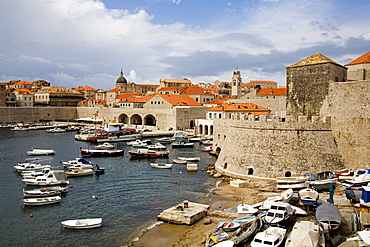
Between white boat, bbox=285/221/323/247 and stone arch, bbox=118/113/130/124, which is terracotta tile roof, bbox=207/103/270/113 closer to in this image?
white boat, bbox=285/221/323/247

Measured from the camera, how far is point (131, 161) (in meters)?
34.7

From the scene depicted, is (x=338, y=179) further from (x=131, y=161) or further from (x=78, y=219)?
(x=131, y=161)

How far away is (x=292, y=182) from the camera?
20.6 meters

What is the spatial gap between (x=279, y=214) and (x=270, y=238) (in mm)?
2218

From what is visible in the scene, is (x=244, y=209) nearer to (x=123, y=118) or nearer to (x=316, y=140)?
(x=316, y=140)

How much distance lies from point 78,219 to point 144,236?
14.5 feet

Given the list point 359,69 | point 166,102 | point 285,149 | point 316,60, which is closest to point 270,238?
point 285,149

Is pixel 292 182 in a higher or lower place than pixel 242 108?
lower

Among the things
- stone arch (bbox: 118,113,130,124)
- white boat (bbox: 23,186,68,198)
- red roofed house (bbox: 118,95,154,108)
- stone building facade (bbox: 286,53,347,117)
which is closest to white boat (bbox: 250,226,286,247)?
stone building facade (bbox: 286,53,347,117)

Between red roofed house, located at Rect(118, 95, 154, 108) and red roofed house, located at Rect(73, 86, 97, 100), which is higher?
red roofed house, located at Rect(73, 86, 97, 100)

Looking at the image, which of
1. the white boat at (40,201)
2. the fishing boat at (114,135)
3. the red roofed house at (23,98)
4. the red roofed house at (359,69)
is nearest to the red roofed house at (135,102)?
the fishing boat at (114,135)

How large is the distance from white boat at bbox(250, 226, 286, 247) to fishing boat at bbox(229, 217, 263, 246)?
0.42 m

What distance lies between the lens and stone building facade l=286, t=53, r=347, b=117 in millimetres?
23298

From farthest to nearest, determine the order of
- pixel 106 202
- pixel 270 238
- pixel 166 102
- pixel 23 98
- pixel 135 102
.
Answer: pixel 23 98 → pixel 135 102 → pixel 166 102 → pixel 106 202 → pixel 270 238
